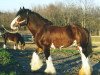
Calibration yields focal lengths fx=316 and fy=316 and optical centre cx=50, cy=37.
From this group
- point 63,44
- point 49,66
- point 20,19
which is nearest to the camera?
point 49,66

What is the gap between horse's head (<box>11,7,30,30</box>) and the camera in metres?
12.1

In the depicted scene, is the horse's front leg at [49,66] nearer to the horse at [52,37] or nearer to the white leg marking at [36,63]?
→ the horse at [52,37]

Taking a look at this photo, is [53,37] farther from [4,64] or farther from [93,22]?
[93,22]

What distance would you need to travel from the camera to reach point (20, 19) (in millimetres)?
12180

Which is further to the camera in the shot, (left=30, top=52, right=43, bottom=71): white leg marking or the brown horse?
the brown horse

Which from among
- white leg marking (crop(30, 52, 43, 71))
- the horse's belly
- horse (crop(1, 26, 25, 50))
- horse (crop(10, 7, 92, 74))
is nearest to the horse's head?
horse (crop(10, 7, 92, 74))

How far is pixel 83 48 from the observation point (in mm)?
11672

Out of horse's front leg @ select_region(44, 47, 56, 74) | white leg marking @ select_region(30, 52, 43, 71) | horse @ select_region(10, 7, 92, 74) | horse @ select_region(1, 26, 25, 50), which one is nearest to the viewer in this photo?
horse's front leg @ select_region(44, 47, 56, 74)

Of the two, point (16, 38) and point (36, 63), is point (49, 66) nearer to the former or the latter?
point (36, 63)

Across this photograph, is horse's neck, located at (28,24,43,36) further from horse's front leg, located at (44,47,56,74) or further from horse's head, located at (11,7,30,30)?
horse's front leg, located at (44,47,56,74)

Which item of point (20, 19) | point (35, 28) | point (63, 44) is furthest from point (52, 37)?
point (20, 19)

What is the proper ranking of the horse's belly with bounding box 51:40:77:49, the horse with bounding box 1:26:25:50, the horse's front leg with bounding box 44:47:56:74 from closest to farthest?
1. the horse's front leg with bounding box 44:47:56:74
2. the horse's belly with bounding box 51:40:77:49
3. the horse with bounding box 1:26:25:50

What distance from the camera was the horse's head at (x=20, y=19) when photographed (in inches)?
477

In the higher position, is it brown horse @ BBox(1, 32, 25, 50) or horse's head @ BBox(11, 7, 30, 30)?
horse's head @ BBox(11, 7, 30, 30)
